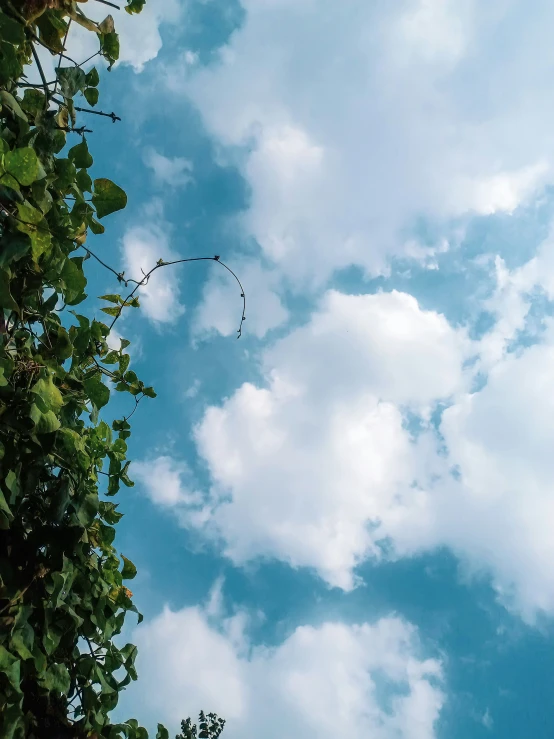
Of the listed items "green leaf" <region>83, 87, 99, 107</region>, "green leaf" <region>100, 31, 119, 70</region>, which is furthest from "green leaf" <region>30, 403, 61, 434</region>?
"green leaf" <region>100, 31, 119, 70</region>

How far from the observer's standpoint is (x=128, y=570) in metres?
2.47

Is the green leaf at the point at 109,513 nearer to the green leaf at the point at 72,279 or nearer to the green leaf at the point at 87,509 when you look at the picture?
the green leaf at the point at 87,509

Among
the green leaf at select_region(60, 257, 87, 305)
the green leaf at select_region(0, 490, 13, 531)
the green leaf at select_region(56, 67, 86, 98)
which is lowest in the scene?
the green leaf at select_region(0, 490, 13, 531)

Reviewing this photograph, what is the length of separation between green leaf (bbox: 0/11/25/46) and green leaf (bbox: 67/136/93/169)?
356mm

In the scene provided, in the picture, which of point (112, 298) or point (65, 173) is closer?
point (65, 173)

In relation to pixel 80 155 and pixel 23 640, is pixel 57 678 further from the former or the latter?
pixel 80 155

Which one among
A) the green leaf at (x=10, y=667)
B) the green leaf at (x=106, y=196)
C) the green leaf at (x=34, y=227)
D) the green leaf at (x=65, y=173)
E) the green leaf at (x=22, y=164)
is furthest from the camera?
the green leaf at (x=106, y=196)

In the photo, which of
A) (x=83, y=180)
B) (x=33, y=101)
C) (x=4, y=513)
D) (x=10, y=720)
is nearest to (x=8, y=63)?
(x=33, y=101)

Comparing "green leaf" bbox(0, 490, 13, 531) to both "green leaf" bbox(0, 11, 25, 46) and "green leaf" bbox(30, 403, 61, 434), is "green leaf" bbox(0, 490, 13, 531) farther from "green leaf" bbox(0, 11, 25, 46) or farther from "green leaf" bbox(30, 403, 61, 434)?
"green leaf" bbox(0, 11, 25, 46)

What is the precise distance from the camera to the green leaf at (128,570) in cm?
246

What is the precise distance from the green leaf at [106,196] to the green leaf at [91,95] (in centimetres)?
36

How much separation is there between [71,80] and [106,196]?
1.34 feet

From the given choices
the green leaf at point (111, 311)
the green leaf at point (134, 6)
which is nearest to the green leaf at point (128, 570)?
the green leaf at point (111, 311)

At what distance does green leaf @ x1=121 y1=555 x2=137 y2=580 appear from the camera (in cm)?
246
